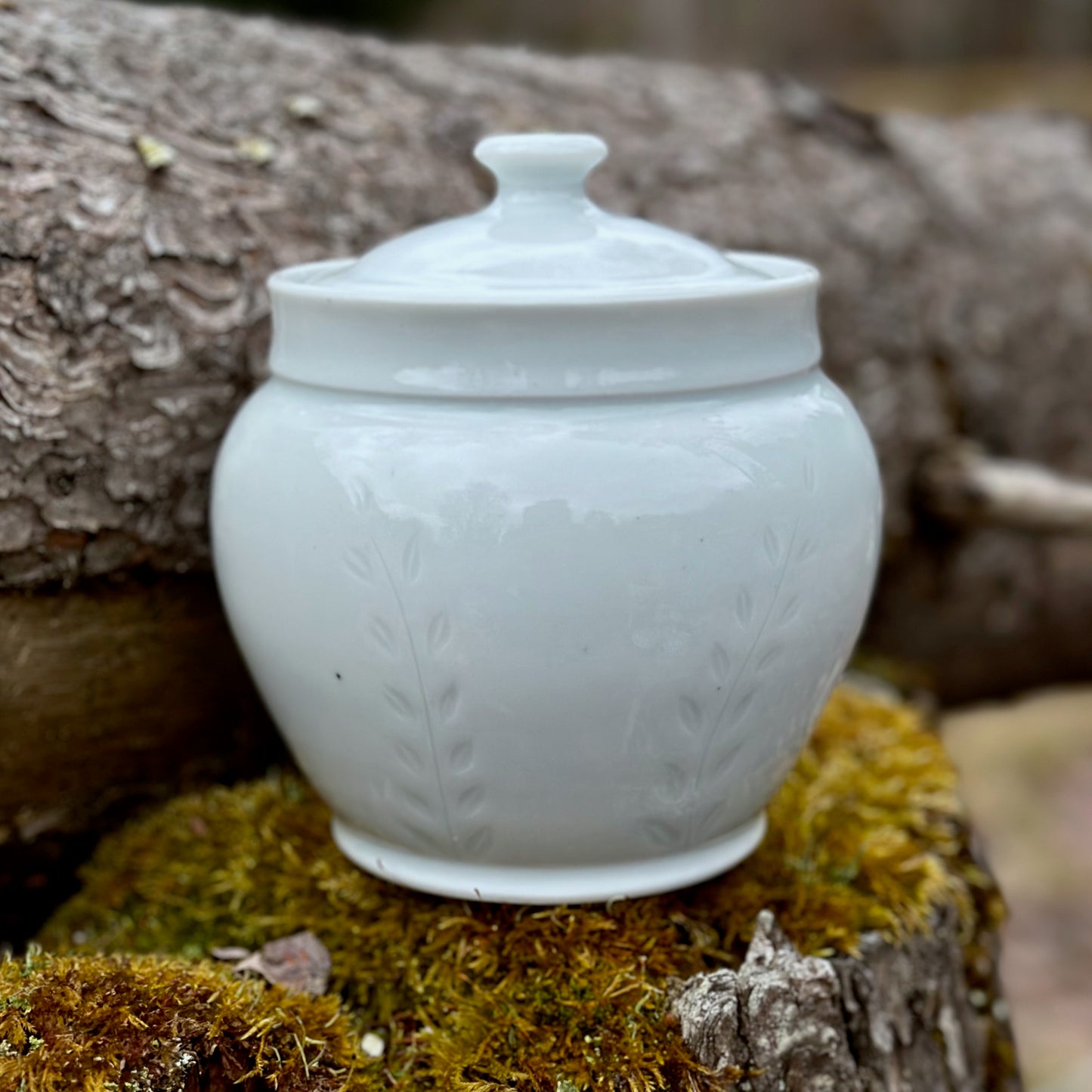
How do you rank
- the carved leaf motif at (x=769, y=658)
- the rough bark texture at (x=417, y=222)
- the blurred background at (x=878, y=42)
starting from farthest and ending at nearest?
the blurred background at (x=878, y=42)
the rough bark texture at (x=417, y=222)
the carved leaf motif at (x=769, y=658)

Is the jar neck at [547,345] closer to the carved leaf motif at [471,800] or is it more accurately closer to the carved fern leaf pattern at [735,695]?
the carved fern leaf pattern at [735,695]

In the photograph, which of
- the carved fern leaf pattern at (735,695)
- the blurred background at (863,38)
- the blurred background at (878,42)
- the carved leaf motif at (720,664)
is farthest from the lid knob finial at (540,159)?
the blurred background at (863,38)

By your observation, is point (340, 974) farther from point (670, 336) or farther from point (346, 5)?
point (346, 5)

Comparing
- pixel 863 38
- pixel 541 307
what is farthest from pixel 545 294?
pixel 863 38

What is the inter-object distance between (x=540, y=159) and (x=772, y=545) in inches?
18.4

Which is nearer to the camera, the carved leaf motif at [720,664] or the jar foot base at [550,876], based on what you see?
the carved leaf motif at [720,664]

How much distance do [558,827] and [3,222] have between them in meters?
0.90

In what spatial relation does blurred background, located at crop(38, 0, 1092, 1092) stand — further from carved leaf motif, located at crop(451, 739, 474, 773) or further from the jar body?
carved leaf motif, located at crop(451, 739, 474, 773)

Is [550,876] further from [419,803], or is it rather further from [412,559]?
[412,559]

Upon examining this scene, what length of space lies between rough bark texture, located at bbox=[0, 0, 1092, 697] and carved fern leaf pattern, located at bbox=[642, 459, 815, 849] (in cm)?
68

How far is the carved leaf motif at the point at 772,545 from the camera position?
1204 millimetres

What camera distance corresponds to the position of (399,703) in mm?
1231

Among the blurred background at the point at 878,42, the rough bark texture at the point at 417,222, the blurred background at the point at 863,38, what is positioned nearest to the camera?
the rough bark texture at the point at 417,222

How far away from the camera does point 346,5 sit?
6051 mm
